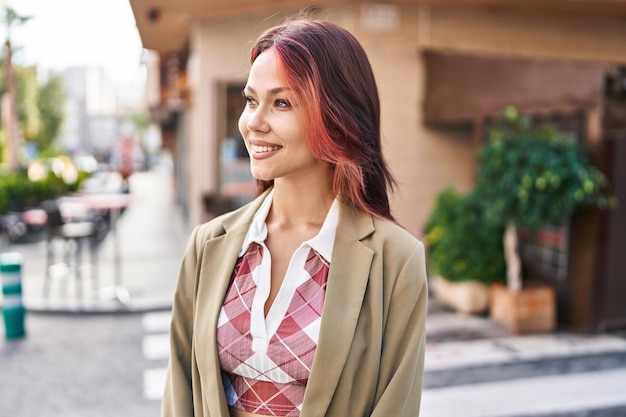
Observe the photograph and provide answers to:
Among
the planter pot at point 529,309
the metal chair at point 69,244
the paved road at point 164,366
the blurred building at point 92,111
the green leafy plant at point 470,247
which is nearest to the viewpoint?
the paved road at point 164,366

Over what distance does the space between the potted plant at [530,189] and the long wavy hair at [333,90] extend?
4.88m

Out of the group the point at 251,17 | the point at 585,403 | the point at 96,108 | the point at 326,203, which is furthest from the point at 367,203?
the point at 96,108

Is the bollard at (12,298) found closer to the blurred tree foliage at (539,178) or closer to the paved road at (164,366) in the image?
the paved road at (164,366)

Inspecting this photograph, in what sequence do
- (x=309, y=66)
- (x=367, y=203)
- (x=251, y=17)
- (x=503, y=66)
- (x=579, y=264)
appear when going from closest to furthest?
(x=309, y=66), (x=367, y=203), (x=579, y=264), (x=503, y=66), (x=251, y=17)

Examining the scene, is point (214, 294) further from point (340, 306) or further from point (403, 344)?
point (403, 344)

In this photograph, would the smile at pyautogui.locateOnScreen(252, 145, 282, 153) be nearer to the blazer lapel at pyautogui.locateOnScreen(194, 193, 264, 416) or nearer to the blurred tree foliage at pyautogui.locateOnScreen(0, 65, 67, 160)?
the blazer lapel at pyautogui.locateOnScreen(194, 193, 264, 416)

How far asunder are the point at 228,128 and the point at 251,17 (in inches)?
87.5

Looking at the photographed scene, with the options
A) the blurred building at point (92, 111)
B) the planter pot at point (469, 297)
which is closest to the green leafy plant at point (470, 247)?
the planter pot at point (469, 297)

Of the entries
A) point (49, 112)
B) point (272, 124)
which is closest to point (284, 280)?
point (272, 124)

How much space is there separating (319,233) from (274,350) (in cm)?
36

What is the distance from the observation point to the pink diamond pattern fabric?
165 cm

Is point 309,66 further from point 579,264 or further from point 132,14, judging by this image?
point 132,14

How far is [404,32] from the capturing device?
9.38 meters

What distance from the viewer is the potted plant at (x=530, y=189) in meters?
6.18
